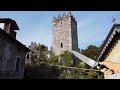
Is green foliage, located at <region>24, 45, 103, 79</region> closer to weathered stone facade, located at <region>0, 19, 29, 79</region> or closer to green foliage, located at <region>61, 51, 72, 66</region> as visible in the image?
green foliage, located at <region>61, 51, 72, 66</region>

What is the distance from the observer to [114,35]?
430 inches

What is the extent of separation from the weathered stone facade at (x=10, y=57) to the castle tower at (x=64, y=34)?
31.3 meters

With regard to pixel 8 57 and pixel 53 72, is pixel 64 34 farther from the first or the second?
pixel 8 57

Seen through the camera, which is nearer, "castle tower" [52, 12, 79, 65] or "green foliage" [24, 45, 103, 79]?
"green foliage" [24, 45, 103, 79]

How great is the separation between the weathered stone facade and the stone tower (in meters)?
31.3

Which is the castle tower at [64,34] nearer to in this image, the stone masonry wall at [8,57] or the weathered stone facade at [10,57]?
the weathered stone facade at [10,57]

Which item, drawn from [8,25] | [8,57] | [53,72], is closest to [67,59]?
[53,72]

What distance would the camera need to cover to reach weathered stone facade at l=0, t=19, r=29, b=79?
14695 mm

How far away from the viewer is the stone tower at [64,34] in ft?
164

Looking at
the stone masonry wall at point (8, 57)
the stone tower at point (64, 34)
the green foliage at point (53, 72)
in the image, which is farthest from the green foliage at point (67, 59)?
the stone masonry wall at point (8, 57)

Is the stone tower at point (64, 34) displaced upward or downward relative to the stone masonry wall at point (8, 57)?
upward

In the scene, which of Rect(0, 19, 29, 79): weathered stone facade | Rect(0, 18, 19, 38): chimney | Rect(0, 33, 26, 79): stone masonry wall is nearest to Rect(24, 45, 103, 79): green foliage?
Rect(0, 19, 29, 79): weathered stone facade
